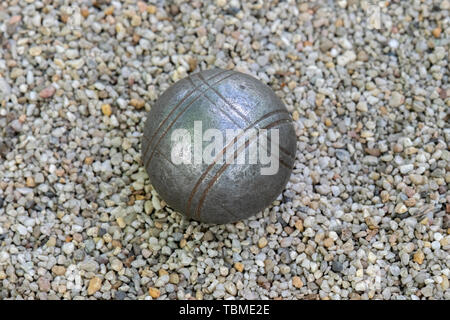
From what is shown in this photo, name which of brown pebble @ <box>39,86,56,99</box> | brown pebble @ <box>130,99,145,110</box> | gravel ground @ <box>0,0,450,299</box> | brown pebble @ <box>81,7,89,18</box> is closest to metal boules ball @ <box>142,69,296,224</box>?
gravel ground @ <box>0,0,450,299</box>

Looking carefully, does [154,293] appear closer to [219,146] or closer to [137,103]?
[219,146]

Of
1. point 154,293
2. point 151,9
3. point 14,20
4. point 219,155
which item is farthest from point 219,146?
point 14,20

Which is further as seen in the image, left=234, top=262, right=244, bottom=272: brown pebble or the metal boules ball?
left=234, top=262, right=244, bottom=272: brown pebble

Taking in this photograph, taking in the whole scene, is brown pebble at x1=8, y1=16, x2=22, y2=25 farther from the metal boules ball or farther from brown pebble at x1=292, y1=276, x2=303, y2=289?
brown pebble at x1=292, y1=276, x2=303, y2=289

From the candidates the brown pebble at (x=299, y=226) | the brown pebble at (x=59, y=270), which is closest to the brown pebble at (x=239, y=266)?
the brown pebble at (x=299, y=226)

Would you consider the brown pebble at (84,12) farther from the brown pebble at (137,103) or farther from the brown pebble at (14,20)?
the brown pebble at (137,103)

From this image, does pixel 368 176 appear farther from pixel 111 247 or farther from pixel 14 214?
pixel 14 214
